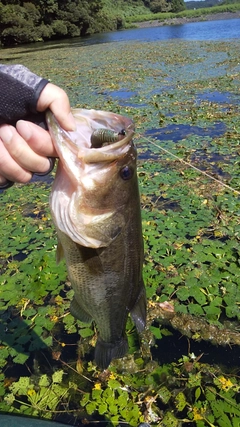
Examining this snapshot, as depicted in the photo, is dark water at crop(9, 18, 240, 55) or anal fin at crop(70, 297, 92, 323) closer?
anal fin at crop(70, 297, 92, 323)

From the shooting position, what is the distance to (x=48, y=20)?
46594 mm

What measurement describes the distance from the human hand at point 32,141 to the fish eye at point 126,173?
0.96 feet

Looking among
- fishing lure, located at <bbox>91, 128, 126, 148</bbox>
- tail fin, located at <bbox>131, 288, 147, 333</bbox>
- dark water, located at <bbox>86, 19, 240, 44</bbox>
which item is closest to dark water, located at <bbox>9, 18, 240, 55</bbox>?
dark water, located at <bbox>86, 19, 240, 44</bbox>

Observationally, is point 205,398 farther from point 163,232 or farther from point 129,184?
point 163,232

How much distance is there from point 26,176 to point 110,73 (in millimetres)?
15972

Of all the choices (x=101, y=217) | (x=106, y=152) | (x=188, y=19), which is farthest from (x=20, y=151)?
(x=188, y=19)

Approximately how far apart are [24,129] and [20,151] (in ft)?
0.33

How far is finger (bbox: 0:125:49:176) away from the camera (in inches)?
63.6

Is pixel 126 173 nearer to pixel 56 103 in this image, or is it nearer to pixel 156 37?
pixel 56 103

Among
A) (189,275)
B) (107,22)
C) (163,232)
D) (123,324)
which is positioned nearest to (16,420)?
A: (123,324)

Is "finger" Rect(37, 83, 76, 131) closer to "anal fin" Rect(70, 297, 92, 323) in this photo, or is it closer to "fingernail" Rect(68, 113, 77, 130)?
"fingernail" Rect(68, 113, 77, 130)

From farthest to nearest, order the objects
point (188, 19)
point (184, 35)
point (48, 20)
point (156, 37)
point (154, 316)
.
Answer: point (188, 19), point (48, 20), point (156, 37), point (184, 35), point (154, 316)

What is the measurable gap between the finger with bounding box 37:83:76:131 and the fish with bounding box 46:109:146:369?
0.03 m

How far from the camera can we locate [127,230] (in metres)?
1.91
